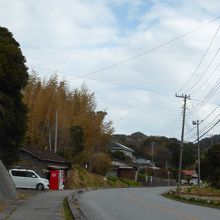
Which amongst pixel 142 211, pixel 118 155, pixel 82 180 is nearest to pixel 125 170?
pixel 118 155

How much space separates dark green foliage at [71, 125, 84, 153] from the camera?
64.4 metres

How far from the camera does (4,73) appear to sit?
27.0 metres

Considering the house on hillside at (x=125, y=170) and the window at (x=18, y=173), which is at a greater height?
the house on hillside at (x=125, y=170)

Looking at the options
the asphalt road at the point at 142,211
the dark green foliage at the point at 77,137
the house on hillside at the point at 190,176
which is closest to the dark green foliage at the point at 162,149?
the house on hillside at the point at 190,176

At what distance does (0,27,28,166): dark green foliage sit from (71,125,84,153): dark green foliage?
34.1 m

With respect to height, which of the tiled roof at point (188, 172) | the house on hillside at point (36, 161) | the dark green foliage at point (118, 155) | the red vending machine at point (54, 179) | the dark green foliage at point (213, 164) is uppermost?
the dark green foliage at point (118, 155)

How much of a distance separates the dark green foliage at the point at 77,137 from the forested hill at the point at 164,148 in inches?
2090

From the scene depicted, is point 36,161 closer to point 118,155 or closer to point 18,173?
point 18,173

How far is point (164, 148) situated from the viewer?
14988 centimetres

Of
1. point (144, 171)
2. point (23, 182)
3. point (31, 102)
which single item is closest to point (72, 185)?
point (31, 102)

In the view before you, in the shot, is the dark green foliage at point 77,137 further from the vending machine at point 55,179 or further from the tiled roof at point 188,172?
the tiled roof at point 188,172

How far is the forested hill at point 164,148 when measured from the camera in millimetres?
132625

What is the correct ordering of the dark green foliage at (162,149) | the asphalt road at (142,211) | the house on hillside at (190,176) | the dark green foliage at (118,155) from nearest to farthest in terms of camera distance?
the asphalt road at (142,211), the dark green foliage at (118,155), the dark green foliage at (162,149), the house on hillside at (190,176)

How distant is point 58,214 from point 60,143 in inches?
2006
